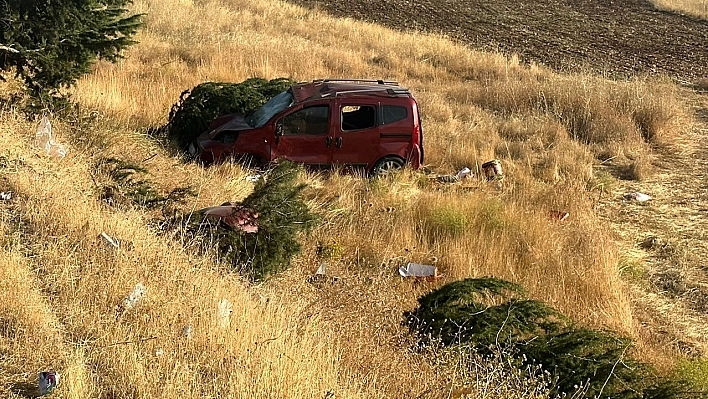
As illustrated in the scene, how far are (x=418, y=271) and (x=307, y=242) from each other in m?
1.37

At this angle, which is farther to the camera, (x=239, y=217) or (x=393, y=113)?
(x=393, y=113)

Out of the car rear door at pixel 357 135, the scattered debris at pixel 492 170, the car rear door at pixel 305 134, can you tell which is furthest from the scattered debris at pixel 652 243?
the car rear door at pixel 305 134

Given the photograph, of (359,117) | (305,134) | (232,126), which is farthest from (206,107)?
(359,117)

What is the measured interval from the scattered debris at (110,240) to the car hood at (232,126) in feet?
17.4

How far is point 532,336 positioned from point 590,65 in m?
21.9

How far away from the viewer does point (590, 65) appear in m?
25.6

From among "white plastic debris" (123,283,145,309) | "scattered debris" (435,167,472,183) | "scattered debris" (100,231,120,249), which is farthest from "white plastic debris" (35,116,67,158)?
"scattered debris" (435,167,472,183)

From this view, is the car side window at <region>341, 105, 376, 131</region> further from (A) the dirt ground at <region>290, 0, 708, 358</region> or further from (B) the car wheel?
(A) the dirt ground at <region>290, 0, 708, 358</region>

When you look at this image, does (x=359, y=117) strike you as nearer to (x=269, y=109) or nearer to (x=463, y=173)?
(x=269, y=109)

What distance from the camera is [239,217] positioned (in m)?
7.01

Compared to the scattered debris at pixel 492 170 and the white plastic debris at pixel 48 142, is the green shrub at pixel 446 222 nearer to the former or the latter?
the scattered debris at pixel 492 170

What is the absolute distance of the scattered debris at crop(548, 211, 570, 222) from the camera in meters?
10.2

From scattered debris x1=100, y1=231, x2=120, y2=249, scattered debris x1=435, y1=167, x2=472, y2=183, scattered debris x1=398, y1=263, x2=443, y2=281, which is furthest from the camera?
scattered debris x1=435, y1=167, x2=472, y2=183

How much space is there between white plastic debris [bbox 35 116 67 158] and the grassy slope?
14cm
